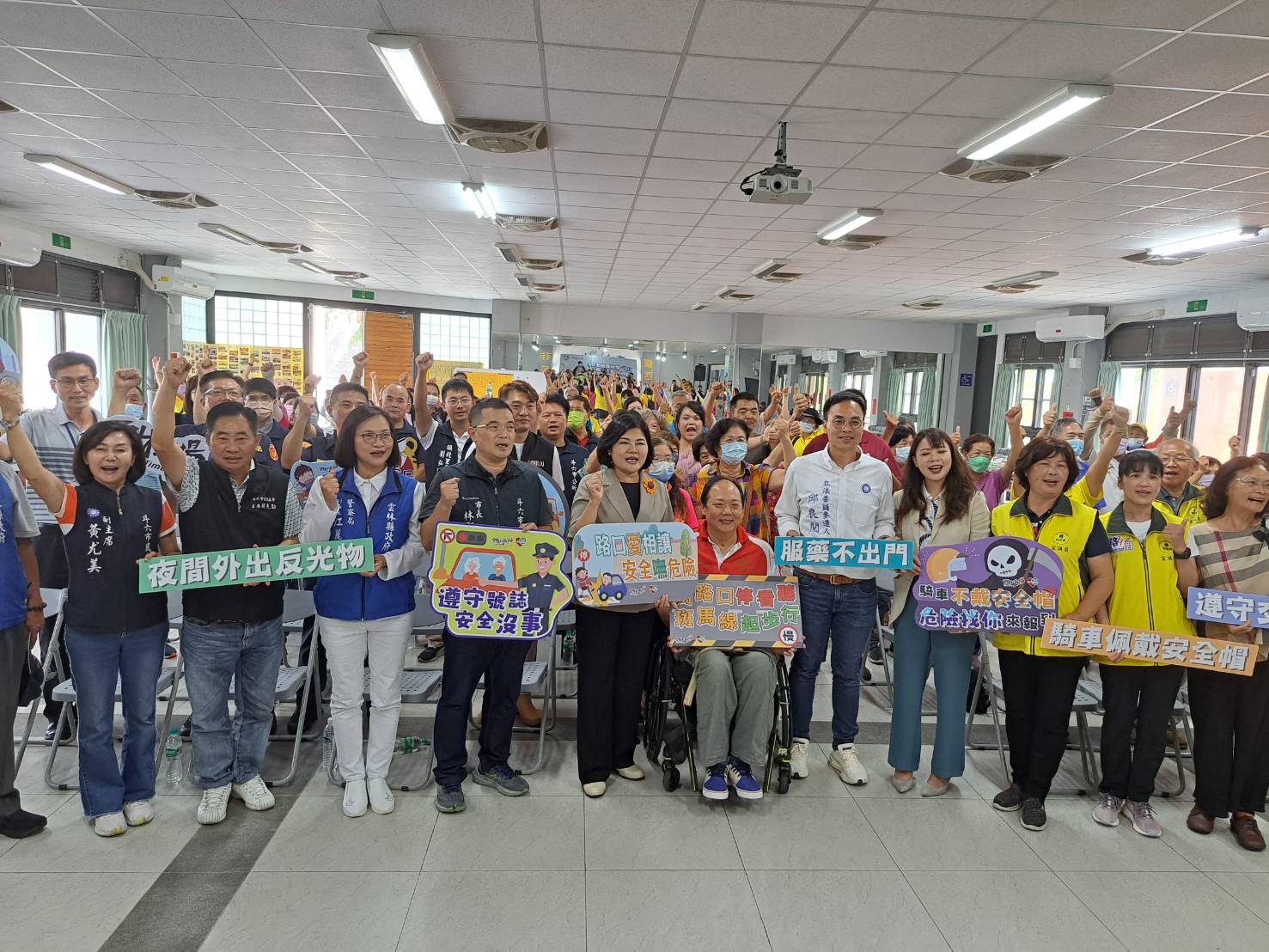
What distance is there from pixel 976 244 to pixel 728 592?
6255 millimetres

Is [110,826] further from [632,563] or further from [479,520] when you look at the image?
[632,563]

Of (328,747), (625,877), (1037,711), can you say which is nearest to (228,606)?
(328,747)

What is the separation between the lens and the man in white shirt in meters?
3.18

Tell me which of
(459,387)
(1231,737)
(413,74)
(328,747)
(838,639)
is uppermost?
(413,74)

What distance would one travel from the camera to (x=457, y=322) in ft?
51.3

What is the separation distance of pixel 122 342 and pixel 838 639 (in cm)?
1182

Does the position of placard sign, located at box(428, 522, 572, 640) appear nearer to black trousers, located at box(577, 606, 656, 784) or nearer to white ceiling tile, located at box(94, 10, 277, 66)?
black trousers, located at box(577, 606, 656, 784)

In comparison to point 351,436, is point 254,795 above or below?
below

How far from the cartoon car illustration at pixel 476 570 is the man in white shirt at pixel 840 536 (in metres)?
1.29

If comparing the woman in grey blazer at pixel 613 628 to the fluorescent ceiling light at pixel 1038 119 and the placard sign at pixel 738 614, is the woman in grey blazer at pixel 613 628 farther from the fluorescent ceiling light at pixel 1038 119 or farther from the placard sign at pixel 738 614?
the fluorescent ceiling light at pixel 1038 119

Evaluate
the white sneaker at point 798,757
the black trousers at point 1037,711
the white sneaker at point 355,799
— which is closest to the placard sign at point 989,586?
the black trousers at point 1037,711

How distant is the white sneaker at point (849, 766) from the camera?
3.23 m

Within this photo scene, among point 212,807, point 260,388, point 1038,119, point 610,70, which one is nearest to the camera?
point 212,807

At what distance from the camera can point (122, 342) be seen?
35.5 ft
